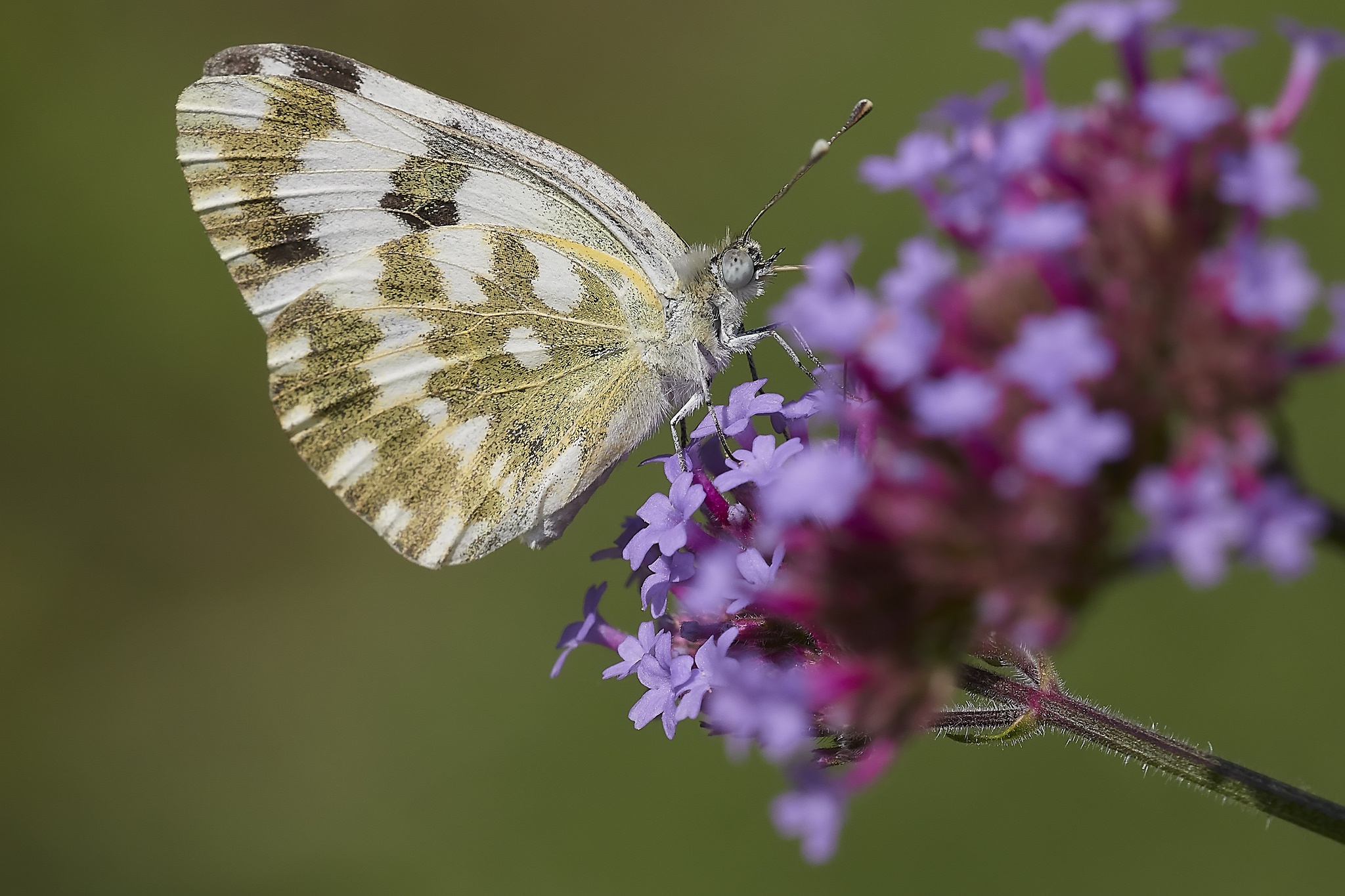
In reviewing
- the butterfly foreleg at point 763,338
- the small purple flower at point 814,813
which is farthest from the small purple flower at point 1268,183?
the butterfly foreleg at point 763,338

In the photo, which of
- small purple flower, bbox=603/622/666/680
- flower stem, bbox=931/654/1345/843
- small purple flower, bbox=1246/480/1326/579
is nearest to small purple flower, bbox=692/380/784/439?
small purple flower, bbox=603/622/666/680

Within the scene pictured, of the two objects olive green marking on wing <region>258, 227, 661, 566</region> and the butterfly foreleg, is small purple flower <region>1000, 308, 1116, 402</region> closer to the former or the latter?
the butterfly foreleg

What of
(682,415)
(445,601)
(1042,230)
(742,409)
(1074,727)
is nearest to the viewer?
(1042,230)

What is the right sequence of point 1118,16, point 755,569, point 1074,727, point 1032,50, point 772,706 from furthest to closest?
1. point 1074,727
2. point 755,569
3. point 1032,50
4. point 1118,16
5. point 772,706

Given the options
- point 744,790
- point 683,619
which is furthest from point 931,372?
point 744,790

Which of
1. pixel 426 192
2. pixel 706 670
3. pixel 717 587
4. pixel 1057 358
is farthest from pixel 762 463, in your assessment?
pixel 426 192

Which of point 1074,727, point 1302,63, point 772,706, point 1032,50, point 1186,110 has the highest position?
point 1032,50

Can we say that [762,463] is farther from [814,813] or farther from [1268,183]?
[1268,183]
